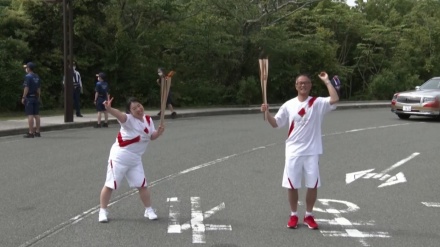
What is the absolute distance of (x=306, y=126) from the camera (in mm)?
6352

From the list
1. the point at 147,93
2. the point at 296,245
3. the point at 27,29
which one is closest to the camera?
the point at 296,245

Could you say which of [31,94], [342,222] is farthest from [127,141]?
[31,94]

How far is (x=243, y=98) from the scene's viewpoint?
1102 inches

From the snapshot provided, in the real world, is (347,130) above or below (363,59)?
below

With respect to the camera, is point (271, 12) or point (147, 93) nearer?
point (147, 93)

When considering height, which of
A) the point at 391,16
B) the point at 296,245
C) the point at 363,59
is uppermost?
the point at 391,16

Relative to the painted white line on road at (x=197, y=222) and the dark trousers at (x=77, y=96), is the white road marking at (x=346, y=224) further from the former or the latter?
the dark trousers at (x=77, y=96)

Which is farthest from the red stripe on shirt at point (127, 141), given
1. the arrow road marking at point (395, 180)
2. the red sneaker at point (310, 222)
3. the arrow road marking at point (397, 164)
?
the arrow road marking at point (397, 164)

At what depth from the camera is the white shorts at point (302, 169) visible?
6.32 metres

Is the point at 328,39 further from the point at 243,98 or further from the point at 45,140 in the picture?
the point at 45,140

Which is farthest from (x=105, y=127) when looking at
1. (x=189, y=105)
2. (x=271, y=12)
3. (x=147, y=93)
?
(x=271, y=12)

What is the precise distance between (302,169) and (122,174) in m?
1.89

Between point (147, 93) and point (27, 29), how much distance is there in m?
5.25

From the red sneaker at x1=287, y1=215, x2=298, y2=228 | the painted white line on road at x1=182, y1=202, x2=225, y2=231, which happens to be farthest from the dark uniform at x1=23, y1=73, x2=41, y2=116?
the red sneaker at x1=287, y1=215, x2=298, y2=228
